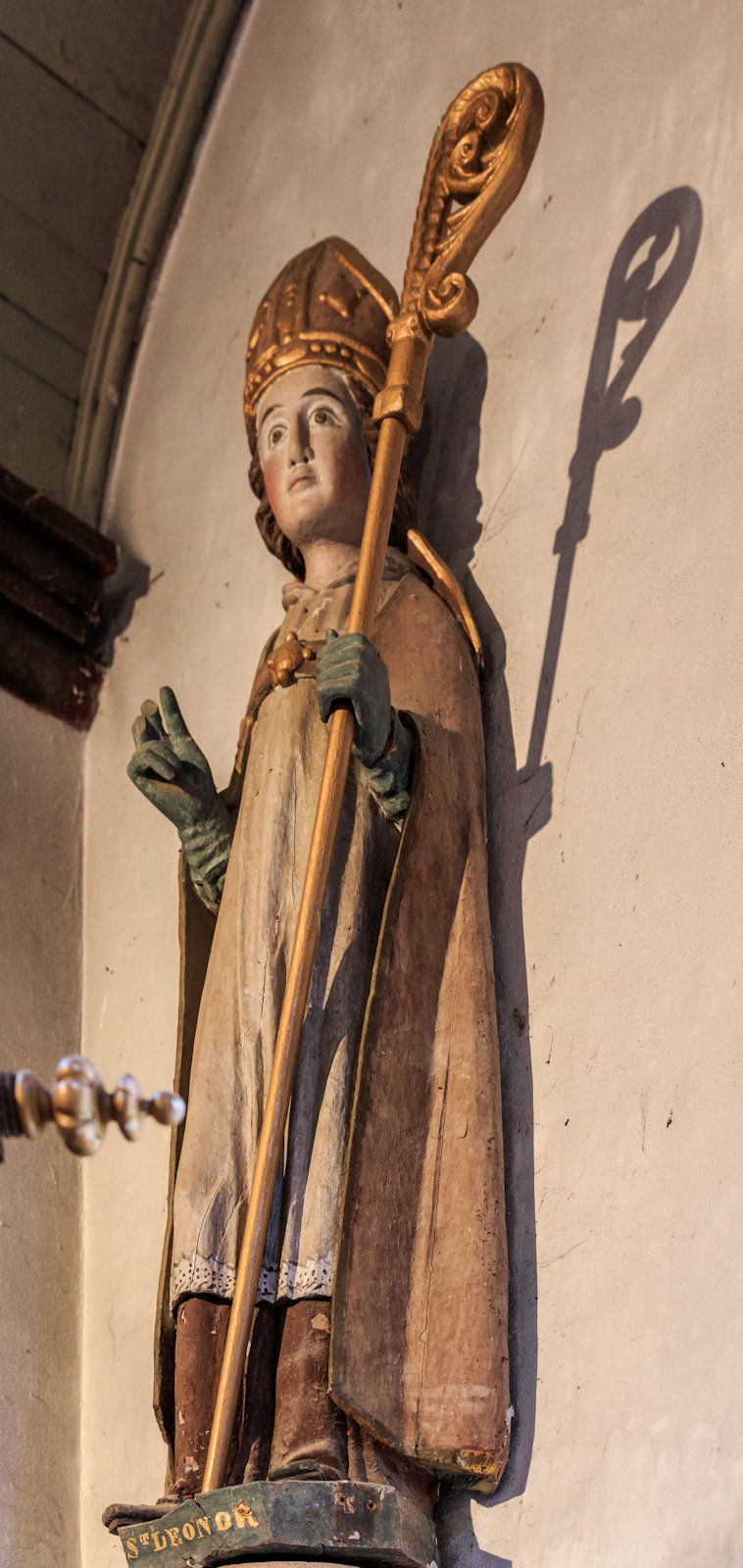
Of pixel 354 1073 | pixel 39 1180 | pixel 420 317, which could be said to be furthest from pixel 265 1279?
pixel 420 317

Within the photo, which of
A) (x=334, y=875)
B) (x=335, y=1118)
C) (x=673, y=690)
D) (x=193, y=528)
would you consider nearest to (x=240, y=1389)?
(x=335, y=1118)

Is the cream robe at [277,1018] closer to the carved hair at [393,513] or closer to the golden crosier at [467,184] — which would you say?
the carved hair at [393,513]

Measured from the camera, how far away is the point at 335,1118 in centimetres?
183

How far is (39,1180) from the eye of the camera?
96.7 inches

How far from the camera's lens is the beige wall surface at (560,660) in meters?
1.73

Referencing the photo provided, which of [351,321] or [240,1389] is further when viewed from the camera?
[351,321]

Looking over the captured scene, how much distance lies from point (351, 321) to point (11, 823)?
902mm

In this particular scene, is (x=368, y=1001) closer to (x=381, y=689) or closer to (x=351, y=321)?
(x=381, y=689)

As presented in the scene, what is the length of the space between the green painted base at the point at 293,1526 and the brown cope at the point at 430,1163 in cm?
9

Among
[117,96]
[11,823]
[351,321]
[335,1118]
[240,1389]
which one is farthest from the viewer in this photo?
[117,96]

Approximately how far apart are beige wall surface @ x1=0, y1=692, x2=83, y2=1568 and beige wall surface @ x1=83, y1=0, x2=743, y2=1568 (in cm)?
3

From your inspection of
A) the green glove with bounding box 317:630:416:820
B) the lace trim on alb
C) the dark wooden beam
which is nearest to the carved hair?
the green glove with bounding box 317:630:416:820

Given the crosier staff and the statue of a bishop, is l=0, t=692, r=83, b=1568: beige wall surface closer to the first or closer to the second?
the statue of a bishop

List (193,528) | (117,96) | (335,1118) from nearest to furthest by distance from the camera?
(335,1118) → (193,528) → (117,96)
